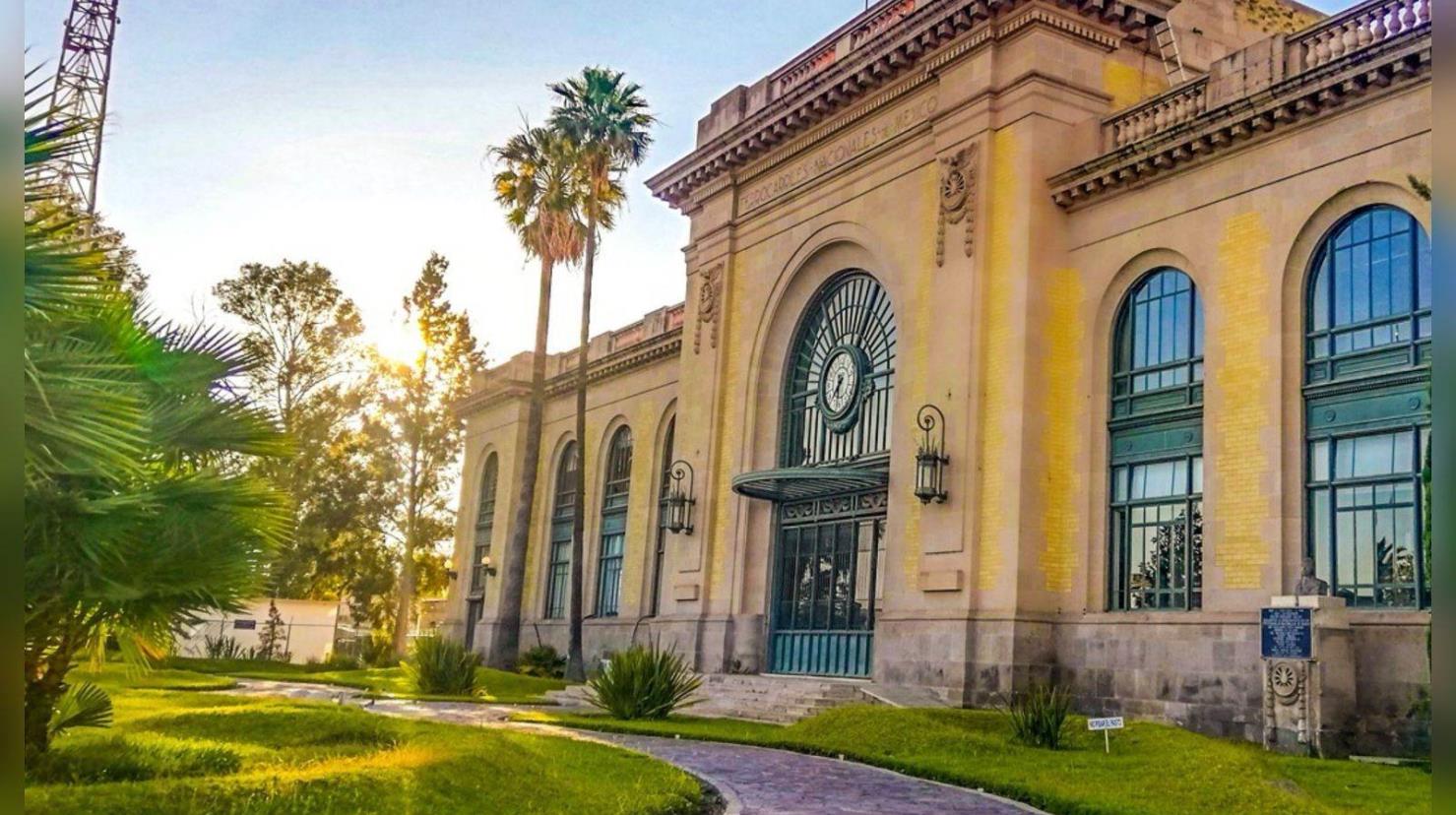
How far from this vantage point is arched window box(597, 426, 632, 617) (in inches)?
1494

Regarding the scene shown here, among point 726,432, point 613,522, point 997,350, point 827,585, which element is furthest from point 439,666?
point 997,350

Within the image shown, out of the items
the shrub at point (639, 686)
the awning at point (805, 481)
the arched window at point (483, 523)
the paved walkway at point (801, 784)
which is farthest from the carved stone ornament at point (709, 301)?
the arched window at point (483, 523)

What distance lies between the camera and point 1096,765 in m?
14.4

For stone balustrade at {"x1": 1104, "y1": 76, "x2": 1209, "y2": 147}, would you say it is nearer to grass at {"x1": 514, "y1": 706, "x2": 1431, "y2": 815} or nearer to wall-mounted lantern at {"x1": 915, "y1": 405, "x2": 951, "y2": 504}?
wall-mounted lantern at {"x1": 915, "y1": 405, "x2": 951, "y2": 504}

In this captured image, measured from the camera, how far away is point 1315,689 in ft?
51.9

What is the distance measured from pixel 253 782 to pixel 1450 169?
865 centimetres

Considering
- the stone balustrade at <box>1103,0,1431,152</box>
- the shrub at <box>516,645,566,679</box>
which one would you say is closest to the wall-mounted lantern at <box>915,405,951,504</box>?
the stone balustrade at <box>1103,0,1431,152</box>

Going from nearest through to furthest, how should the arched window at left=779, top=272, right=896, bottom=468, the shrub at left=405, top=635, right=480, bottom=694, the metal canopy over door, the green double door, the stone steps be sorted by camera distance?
the stone steps < the green double door < the metal canopy over door < the arched window at left=779, top=272, right=896, bottom=468 < the shrub at left=405, top=635, right=480, bottom=694

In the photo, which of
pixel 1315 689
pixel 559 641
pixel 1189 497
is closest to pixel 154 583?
pixel 1315 689

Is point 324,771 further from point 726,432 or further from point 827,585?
A: point 726,432

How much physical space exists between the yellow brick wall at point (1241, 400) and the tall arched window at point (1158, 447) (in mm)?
673

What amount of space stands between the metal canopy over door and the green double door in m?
0.02

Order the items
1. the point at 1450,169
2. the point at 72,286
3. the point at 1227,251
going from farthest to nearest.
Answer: the point at 1227,251 < the point at 72,286 < the point at 1450,169

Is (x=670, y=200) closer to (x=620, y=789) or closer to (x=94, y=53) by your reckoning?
(x=620, y=789)
